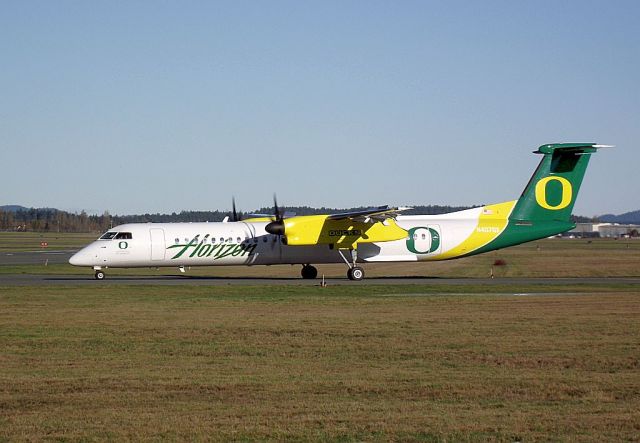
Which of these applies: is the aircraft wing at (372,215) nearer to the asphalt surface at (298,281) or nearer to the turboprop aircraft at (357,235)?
the turboprop aircraft at (357,235)

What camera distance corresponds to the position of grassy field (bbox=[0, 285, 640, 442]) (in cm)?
1062

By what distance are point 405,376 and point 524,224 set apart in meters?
28.6

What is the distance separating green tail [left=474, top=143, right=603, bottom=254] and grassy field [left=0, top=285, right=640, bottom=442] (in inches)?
547

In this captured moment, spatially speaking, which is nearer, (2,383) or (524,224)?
(2,383)

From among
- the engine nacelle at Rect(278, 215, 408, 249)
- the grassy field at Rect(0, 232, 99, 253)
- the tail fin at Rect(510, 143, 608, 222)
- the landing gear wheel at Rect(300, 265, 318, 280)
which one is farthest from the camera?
the grassy field at Rect(0, 232, 99, 253)

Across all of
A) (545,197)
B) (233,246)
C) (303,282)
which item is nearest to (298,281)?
(303,282)

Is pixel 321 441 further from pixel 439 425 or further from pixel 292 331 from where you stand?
pixel 292 331

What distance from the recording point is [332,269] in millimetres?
52938

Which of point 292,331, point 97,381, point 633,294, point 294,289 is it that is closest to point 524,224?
point 633,294

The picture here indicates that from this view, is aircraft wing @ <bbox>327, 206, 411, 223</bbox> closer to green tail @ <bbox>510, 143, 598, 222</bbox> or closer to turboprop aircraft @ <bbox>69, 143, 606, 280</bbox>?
turboprop aircraft @ <bbox>69, 143, 606, 280</bbox>

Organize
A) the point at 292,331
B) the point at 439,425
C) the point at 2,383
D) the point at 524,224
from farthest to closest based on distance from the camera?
the point at 524,224 < the point at 292,331 < the point at 2,383 < the point at 439,425

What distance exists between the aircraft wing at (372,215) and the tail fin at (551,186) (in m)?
6.52

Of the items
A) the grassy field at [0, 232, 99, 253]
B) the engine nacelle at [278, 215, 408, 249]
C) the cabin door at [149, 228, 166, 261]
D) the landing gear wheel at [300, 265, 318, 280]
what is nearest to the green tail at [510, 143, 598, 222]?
the engine nacelle at [278, 215, 408, 249]

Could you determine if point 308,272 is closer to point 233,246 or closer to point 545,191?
point 233,246
